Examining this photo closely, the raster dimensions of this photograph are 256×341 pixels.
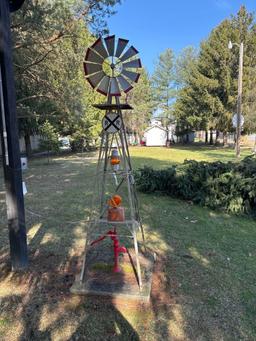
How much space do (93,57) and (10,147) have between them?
1.18 meters

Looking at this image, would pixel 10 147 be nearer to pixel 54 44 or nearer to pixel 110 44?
pixel 110 44

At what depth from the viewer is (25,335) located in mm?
2178

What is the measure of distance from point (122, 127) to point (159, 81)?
37.4 metres

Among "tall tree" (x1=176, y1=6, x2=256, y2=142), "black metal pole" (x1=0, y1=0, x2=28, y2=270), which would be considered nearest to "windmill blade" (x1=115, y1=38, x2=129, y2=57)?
"black metal pole" (x1=0, y1=0, x2=28, y2=270)

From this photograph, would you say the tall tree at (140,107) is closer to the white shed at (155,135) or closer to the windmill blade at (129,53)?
the white shed at (155,135)

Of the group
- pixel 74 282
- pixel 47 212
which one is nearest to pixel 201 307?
pixel 74 282

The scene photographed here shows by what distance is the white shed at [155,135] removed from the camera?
1467 inches

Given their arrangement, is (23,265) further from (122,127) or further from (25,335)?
(122,127)

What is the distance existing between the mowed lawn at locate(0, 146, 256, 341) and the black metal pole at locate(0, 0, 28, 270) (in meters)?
0.31

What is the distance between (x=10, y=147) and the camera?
2.92 m

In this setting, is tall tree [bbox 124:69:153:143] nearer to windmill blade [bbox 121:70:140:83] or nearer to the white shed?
the white shed

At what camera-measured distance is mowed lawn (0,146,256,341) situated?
224 cm

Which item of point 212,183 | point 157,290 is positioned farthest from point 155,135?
point 157,290

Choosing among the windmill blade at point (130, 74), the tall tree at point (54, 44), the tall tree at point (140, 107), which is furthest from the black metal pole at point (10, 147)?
the tall tree at point (140, 107)
